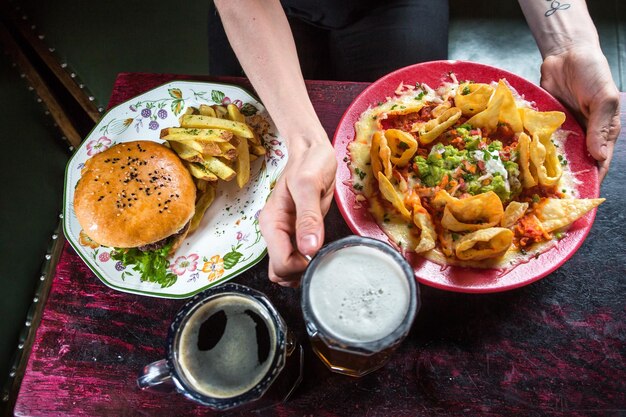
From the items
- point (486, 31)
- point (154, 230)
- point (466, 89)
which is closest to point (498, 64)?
point (486, 31)

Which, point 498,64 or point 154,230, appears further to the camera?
point 498,64

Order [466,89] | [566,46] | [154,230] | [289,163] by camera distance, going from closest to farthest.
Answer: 1. [289,163]
2. [154,230]
3. [466,89]
4. [566,46]

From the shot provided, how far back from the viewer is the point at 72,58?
228 centimetres

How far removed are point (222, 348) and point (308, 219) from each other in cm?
36

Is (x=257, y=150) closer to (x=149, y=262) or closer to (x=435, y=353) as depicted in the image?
(x=149, y=262)

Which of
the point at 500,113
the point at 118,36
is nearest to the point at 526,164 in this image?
the point at 500,113

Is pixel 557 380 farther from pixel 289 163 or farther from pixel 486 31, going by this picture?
pixel 486 31

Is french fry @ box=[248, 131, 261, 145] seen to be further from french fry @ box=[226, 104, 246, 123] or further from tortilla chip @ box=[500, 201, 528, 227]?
tortilla chip @ box=[500, 201, 528, 227]

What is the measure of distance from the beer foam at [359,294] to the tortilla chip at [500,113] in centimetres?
71

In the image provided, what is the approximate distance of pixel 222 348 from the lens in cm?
114

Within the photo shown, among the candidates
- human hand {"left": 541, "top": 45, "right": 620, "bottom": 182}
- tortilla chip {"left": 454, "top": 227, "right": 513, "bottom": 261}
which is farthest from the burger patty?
human hand {"left": 541, "top": 45, "right": 620, "bottom": 182}

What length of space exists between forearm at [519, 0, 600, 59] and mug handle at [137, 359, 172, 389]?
1.62m

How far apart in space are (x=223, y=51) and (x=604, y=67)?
4.55 feet

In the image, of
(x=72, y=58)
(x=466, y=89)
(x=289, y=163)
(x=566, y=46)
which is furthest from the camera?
(x=72, y=58)
